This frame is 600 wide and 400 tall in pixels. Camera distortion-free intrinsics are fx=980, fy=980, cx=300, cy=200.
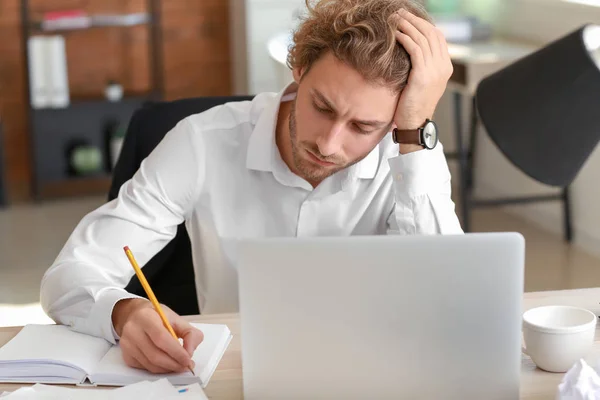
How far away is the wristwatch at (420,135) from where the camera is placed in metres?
1.69

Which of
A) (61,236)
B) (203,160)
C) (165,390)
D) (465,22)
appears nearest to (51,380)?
(165,390)

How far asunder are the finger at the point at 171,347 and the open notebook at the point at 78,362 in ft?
0.08

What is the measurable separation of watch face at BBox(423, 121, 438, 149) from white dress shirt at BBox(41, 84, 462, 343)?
0.05 ft

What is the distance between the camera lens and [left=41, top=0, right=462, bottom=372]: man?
5.18 ft

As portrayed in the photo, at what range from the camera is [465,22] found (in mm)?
4500

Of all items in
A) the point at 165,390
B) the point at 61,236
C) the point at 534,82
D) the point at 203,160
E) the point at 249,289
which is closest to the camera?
the point at 249,289

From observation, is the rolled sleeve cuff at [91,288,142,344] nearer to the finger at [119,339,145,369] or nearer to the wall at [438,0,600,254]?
the finger at [119,339,145,369]

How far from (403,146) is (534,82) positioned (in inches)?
13.3

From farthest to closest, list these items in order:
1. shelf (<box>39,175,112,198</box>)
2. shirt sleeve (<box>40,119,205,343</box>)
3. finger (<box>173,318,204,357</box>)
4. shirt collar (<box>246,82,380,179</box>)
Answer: shelf (<box>39,175,112,198</box>) → shirt collar (<box>246,82,380,179</box>) → shirt sleeve (<box>40,119,205,343</box>) → finger (<box>173,318,204,357</box>)

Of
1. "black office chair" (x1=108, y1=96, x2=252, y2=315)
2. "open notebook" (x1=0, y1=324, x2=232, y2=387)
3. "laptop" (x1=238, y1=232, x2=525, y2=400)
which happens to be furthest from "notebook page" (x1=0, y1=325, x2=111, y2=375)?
"black office chair" (x1=108, y1=96, x2=252, y2=315)

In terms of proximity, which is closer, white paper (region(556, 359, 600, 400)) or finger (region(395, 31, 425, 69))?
white paper (region(556, 359, 600, 400))

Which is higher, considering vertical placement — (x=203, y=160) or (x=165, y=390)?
(x=203, y=160)

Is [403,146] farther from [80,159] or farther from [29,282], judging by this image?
[80,159]

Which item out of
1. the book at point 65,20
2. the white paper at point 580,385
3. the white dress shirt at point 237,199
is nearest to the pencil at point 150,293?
the white dress shirt at point 237,199
